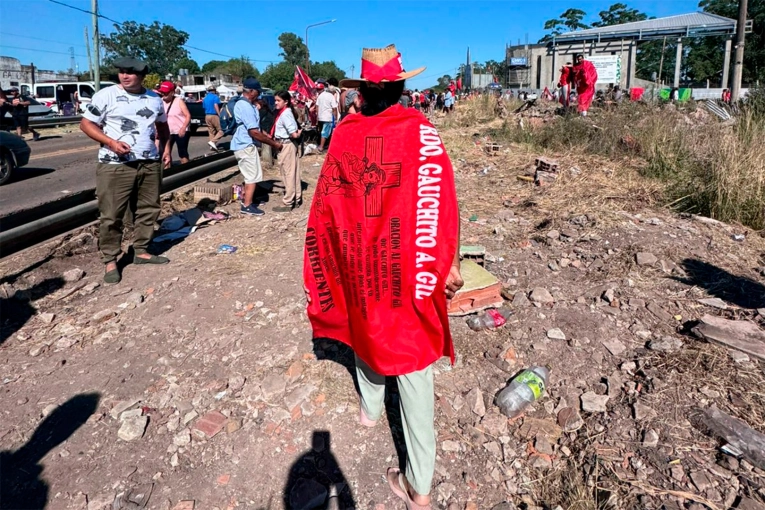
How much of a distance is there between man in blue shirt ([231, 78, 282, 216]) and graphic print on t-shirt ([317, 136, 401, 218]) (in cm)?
500

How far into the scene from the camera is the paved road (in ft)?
27.5

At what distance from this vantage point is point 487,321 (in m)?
3.72

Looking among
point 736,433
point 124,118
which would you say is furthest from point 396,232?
point 124,118

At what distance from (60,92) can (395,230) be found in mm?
31451

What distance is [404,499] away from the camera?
2.33 metres

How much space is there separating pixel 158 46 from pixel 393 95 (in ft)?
340

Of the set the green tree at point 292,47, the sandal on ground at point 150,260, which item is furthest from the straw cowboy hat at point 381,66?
the green tree at point 292,47

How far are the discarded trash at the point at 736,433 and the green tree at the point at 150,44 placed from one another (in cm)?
9592

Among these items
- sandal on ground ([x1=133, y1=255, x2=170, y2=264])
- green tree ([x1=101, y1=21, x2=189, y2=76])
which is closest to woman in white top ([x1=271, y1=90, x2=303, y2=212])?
sandal on ground ([x1=133, y1=255, x2=170, y2=264])

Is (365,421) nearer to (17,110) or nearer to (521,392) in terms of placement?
(521,392)

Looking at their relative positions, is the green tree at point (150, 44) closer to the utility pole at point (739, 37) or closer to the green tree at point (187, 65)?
the green tree at point (187, 65)

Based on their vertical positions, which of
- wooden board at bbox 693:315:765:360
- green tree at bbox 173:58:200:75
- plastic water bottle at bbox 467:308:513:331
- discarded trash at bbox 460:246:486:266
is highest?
green tree at bbox 173:58:200:75

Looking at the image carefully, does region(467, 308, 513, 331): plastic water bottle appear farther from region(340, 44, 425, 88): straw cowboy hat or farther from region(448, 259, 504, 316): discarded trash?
region(340, 44, 425, 88): straw cowboy hat

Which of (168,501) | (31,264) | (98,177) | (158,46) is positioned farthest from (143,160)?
(158,46)
